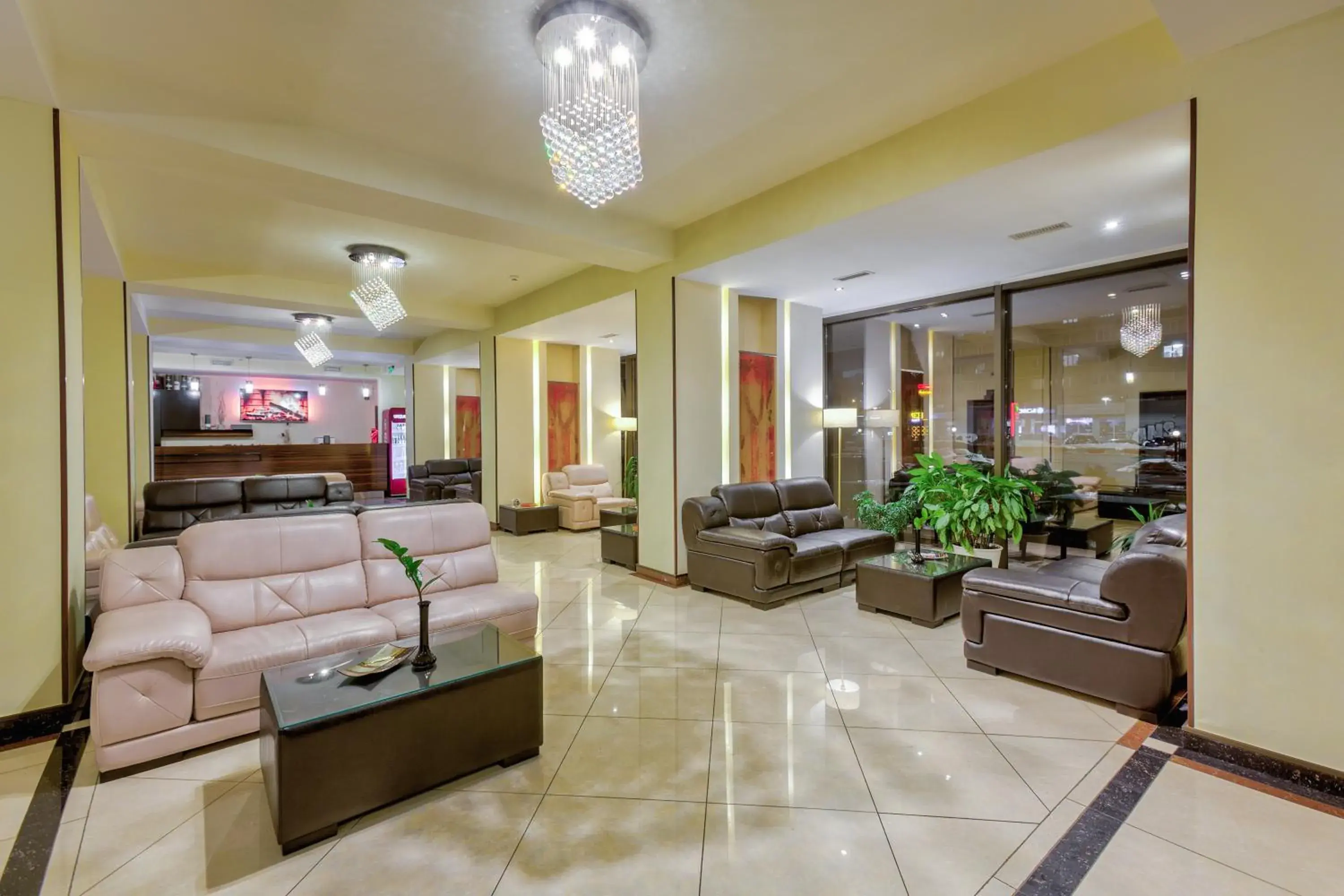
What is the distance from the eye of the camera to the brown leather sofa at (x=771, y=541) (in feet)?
15.9

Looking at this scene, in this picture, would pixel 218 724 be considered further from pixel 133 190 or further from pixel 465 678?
pixel 133 190

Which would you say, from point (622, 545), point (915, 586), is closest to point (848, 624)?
point (915, 586)

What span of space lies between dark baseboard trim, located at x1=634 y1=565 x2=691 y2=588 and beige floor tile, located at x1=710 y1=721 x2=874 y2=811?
2.65 m

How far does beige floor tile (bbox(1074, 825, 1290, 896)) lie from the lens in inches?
71.4

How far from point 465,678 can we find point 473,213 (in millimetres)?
3217

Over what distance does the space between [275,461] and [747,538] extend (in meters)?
12.4

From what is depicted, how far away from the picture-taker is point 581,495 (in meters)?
8.89

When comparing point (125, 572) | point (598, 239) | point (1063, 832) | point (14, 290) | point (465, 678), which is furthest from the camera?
point (598, 239)

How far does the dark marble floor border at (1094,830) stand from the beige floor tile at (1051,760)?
0.10 meters

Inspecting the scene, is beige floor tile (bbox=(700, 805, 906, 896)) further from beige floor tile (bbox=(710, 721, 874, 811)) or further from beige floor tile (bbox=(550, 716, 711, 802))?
beige floor tile (bbox=(550, 716, 711, 802))

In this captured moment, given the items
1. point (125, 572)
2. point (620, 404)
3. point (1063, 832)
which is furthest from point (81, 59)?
point (620, 404)

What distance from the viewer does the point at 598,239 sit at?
486 cm

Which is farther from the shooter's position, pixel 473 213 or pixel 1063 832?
pixel 473 213

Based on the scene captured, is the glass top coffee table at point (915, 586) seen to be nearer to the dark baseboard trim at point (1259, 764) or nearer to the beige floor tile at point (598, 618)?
the dark baseboard trim at point (1259, 764)
